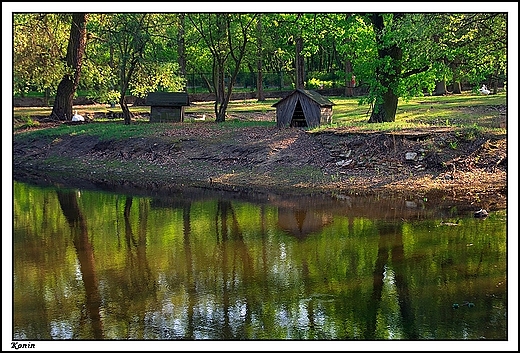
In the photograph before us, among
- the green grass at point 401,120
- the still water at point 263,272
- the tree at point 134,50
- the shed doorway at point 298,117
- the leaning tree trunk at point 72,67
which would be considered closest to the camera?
the still water at point 263,272

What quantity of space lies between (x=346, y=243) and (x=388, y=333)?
4.61 m

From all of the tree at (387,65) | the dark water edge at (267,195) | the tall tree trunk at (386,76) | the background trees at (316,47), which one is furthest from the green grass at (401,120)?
the dark water edge at (267,195)

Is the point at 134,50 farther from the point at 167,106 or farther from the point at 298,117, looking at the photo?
the point at 298,117

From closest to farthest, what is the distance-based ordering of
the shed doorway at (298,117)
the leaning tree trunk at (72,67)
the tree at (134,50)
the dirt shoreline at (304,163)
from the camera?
the dirt shoreline at (304,163) → the shed doorway at (298,117) → the tree at (134,50) → the leaning tree trunk at (72,67)

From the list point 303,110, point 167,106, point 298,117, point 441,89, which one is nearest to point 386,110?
point 303,110

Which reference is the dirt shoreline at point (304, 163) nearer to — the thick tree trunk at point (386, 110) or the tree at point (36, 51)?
the thick tree trunk at point (386, 110)

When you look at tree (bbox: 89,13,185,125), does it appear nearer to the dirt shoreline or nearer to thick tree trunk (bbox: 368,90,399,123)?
the dirt shoreline

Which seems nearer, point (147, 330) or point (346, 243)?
point (147, 330)

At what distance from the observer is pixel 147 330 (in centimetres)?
869

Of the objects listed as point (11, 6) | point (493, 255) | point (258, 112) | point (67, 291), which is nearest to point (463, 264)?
point (493, 255)

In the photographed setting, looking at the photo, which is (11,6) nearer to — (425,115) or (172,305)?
(172,305)

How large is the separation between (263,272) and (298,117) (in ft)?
45.2

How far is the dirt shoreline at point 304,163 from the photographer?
59.9 ft

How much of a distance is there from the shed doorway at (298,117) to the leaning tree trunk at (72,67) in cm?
1037
